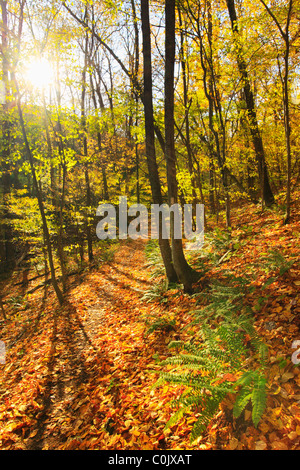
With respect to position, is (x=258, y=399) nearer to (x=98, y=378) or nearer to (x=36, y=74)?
(x=98, y=378)

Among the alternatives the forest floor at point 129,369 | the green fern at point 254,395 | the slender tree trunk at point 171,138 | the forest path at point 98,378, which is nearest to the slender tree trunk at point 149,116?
the slender tree trunk at point 171,138

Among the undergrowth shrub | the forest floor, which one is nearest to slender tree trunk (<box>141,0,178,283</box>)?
the forest floor

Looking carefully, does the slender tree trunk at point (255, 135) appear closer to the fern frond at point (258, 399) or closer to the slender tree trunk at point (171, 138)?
the slender tree trunk at point (171, 138)

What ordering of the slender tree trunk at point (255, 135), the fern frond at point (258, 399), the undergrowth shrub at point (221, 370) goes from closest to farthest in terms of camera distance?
1. the fern frond at point (258, 399)
2. the undergrowth shrub at point (221, 370)
3. the slender tree trunk at point (255, 135)

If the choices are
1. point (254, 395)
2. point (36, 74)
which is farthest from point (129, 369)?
point (36, 74)

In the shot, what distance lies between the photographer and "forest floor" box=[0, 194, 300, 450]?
2248 millimetres

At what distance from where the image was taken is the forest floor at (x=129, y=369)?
2.25 meters

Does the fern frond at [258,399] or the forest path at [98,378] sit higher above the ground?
the fern frond at [258,399]

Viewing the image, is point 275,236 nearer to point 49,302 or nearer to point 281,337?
point 281,337

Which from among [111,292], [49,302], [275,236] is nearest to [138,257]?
[111,292]

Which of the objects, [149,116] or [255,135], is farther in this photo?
[255,135]

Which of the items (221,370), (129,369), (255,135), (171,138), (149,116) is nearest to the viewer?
(221,370)

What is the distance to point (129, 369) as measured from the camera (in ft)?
12.2

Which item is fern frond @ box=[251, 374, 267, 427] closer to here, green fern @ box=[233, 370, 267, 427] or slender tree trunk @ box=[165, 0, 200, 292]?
green fern @ box=[233, 370, 267, 427]
